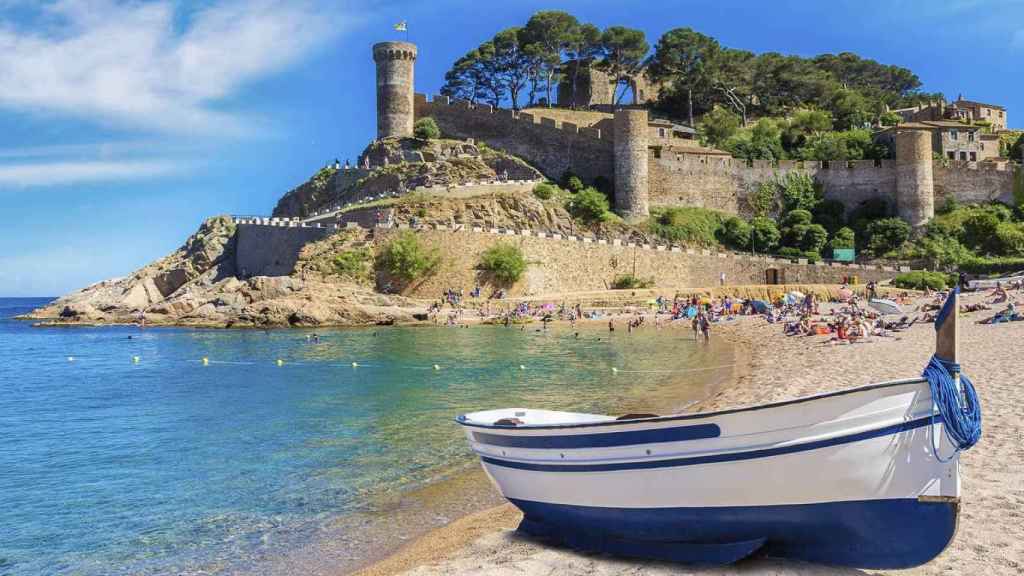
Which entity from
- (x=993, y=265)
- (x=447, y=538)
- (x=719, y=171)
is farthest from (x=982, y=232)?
(x=447, y=538)

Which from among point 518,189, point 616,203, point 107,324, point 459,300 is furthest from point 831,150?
point 107,324

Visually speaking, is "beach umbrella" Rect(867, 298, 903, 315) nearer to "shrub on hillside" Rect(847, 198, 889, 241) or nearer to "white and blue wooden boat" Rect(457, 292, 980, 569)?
"white and blue wooden boat" Rect(457, 292, 980, 569)

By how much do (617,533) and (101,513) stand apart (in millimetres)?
6127

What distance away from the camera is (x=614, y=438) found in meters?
6.09

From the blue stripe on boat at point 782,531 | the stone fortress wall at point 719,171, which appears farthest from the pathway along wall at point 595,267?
the blue stripe on boat at point 782,531

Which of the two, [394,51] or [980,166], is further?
[394,51]

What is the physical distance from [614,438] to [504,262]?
103ft

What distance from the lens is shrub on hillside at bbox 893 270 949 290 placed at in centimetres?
3609

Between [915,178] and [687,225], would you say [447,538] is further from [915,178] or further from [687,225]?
[915,178]

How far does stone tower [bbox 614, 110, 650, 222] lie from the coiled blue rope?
131ft

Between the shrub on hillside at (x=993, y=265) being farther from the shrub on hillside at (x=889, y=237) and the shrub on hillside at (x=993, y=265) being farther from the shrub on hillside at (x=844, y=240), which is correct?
the shrub on hillside at (x=844, y=240)

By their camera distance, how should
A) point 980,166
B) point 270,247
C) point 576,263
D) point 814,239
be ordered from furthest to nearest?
point 980,166 → point 814,239 → point 270,247 → point 576,263

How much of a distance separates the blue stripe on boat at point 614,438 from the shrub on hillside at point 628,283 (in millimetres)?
33534

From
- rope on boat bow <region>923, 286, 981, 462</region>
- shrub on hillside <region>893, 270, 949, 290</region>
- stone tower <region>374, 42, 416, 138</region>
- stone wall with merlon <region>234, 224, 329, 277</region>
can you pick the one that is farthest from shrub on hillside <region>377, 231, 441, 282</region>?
rope on boat bow <region>923, 286, 981, 462</region>
